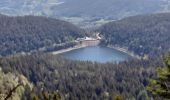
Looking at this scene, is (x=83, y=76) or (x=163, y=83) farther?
(x=83, y=76)

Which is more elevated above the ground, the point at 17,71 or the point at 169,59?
the point at 169,59

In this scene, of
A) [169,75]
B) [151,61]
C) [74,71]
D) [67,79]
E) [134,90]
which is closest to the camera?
[169,75]

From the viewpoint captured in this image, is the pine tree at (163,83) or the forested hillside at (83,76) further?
the forested hillside at (83,76)

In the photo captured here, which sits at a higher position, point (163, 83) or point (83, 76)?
point (163, 83)

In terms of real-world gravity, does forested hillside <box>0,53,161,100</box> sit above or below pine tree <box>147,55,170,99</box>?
below

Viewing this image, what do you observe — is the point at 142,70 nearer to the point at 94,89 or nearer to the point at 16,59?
the point at 94,89

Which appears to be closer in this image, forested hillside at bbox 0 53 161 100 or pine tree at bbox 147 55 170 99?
pine tree at bbox 147 55 170 99

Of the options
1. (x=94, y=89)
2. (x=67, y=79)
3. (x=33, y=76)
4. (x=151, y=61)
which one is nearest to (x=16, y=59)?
(x=33, y=76)

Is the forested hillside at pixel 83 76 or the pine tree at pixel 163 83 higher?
the pine tree at pixel 163 83
